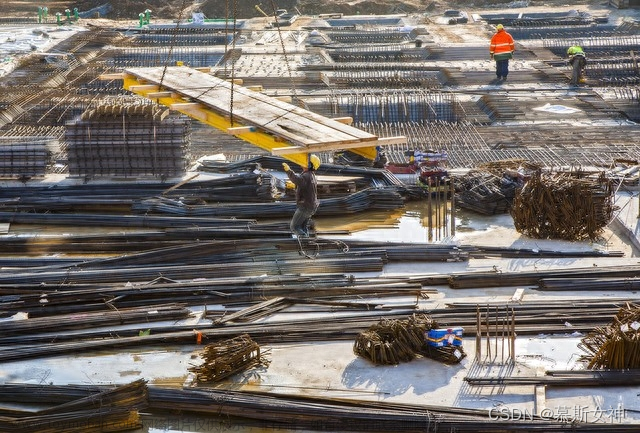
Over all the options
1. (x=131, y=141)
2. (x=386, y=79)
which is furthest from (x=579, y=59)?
(x=131, y=141)

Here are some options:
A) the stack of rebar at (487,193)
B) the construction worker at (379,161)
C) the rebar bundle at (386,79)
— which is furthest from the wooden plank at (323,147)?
the rebar bundle at (386,79)

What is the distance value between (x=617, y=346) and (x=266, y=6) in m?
34.3

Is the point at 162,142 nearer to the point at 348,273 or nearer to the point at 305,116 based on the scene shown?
the point at 305,116

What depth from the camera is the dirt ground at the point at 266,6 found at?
41844mm

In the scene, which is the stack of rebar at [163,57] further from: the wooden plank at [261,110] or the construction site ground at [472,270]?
the wooden plank at [261,110]

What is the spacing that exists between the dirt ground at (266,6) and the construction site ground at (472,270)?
15879 mm

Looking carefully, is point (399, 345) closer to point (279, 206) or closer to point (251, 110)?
point (251, 110)

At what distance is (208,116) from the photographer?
13.8 meters

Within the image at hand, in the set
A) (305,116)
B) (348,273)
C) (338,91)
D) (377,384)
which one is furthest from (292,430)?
(338,91)

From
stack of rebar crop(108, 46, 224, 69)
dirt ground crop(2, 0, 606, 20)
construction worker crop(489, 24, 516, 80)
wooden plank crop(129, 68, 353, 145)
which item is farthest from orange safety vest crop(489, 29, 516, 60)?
dirt ground crop(2, 0, 606, 20)

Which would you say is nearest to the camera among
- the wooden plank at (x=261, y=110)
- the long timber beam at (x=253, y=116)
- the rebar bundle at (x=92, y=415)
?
the rebar bundle at (x=92, y=415)

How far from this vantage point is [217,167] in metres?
17.1

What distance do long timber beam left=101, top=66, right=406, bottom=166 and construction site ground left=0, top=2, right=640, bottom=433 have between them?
1.61 meters

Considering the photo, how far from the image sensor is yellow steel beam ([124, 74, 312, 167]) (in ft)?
41.4
